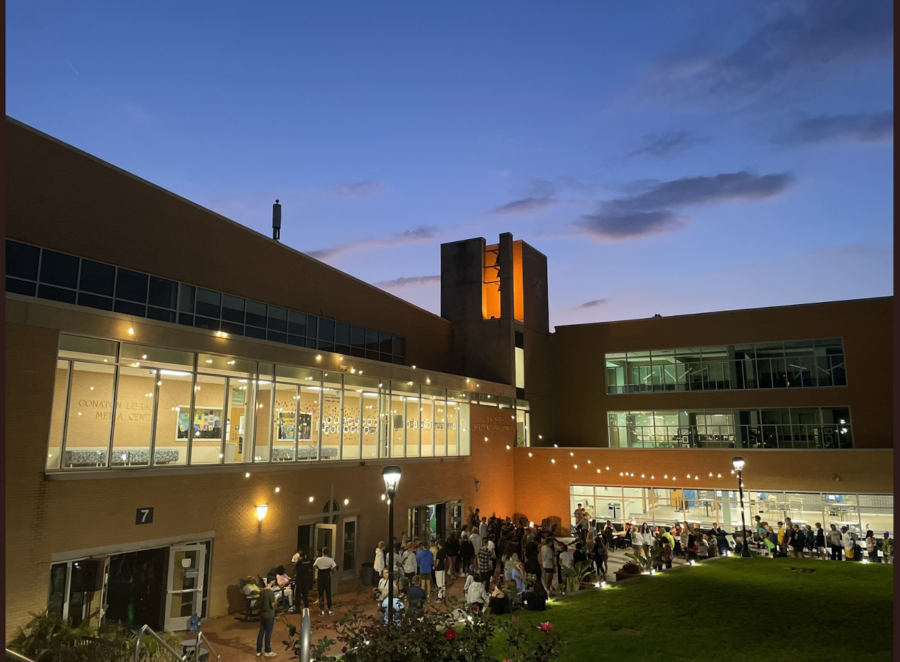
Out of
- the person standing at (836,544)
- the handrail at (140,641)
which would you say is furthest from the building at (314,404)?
the person standing at (836,544)

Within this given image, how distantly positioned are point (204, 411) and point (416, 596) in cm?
756

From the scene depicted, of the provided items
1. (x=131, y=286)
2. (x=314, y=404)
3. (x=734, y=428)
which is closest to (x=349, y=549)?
(x=314, y=404)

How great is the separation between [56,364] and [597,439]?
97.0 feet

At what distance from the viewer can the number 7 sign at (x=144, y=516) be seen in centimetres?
1452

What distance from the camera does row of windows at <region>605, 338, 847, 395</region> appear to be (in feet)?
105

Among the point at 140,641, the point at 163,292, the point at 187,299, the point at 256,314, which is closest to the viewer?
the point at 140,641

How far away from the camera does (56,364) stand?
13383 millimetres

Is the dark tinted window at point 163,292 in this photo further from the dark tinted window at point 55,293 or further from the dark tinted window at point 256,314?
the dark tinted window at point 256,314

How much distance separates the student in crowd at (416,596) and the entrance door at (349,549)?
4.32 m

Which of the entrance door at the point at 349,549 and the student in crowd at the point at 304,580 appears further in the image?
the entrance door at the point at 349,549

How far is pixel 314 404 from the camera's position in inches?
797

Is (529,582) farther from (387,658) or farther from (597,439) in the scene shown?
(597,439)

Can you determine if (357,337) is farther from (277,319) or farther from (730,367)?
(730,367)

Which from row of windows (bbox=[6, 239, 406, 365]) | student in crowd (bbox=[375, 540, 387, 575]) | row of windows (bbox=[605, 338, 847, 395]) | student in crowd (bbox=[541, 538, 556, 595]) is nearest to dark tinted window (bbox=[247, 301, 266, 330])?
row of windows (bbox=[6, 239, 406, 365])
